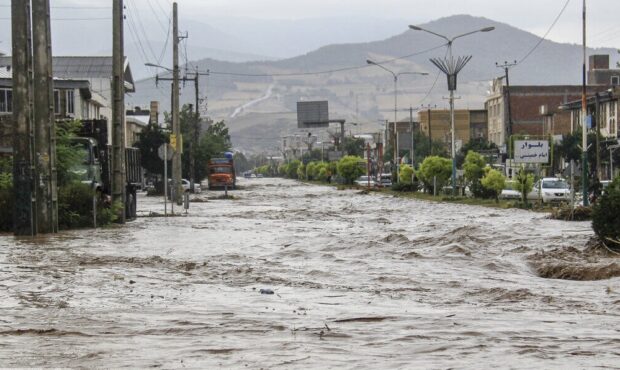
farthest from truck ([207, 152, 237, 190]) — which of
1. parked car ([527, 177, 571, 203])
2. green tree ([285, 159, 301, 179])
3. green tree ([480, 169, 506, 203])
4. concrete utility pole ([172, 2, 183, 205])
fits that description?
green tree ([285, 159, 301, 179])

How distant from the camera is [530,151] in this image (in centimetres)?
4984

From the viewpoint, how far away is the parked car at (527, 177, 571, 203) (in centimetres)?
5066

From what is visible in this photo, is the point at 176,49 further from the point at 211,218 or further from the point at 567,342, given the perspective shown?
the point at 567,342

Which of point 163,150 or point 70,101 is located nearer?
point 163,150

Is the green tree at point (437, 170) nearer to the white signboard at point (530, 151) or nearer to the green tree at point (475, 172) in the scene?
the green tree at point (475, 172)

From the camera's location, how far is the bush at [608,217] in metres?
22.6

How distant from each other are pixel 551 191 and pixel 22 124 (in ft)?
102

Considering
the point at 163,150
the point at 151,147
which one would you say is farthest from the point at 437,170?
the point at 163,150

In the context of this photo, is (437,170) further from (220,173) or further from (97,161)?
(220,173)

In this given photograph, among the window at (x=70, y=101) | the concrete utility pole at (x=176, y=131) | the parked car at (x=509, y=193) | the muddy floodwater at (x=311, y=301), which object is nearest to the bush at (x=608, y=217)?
the muddy floodwater at (x=311, y=301)

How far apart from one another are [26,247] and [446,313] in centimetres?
1286

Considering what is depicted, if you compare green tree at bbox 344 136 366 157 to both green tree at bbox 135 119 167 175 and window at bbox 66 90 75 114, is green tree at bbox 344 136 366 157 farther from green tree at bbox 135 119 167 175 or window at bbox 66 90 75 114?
window at bbox 66 90 75 114

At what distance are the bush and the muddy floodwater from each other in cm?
71

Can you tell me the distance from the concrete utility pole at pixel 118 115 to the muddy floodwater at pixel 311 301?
5.44m
